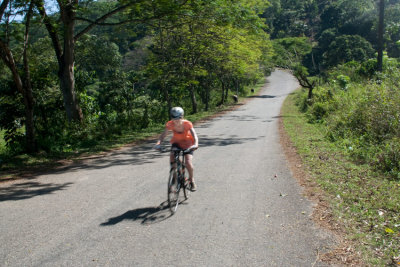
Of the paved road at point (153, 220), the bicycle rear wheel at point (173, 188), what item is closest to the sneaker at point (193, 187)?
the paved road at point (153, 220)

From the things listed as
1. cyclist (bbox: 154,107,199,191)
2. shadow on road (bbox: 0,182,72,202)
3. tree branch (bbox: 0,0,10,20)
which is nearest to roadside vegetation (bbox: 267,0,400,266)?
cyclist (bbox: 154,107,199,191)

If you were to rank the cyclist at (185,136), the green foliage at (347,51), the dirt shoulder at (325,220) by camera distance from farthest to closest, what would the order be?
the green foliage at (347,51) < the cyclist at (185,136) < the dirt shoulder at (325,220)

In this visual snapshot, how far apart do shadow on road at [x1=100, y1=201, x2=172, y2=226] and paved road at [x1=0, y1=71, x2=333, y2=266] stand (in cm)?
2

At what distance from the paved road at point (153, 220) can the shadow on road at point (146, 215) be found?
0.02 metres

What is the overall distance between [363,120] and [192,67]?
44.6 ft

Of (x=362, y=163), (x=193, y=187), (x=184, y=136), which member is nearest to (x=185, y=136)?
(x=184, y=136)

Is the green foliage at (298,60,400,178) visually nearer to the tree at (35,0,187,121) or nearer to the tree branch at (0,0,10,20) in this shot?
the tree at (35,0,187,121)

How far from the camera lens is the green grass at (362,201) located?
4164 millimetres

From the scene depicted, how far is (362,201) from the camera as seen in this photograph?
18.8ft

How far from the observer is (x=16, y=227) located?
190 inches

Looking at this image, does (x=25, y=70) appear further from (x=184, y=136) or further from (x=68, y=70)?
(x=184, y=136)

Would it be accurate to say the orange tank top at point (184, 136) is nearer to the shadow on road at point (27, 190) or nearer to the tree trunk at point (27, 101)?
the shadow on road at point (27, 190)

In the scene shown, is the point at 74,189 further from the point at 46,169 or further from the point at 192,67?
the point at 192,67

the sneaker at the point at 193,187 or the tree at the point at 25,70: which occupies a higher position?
the tree at the point at 25,70
